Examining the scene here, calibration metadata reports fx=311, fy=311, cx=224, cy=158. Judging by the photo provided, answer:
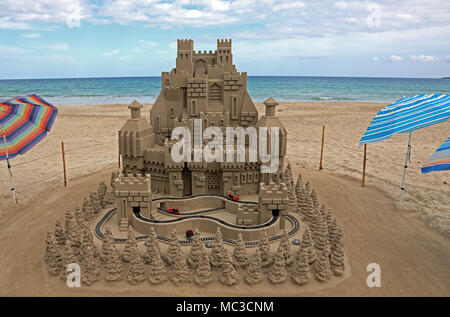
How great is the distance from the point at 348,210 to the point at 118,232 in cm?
1279

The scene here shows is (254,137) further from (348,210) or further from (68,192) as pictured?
(68,192)

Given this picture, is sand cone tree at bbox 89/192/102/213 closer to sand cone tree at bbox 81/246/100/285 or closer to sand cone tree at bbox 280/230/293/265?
sand cone tree at bbox 81/246/100/285

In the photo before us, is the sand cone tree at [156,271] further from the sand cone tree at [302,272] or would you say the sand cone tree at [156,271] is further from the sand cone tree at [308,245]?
the sand cone tree at [308,245]

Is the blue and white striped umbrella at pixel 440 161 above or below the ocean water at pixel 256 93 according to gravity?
below

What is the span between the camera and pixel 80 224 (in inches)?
563

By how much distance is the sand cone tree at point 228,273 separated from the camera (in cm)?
1138

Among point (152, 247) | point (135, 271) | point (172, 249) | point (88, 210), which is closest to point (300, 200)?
point (172, 249)

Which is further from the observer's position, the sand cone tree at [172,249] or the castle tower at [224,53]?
the castle tower at [224,53]

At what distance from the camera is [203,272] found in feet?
37.5

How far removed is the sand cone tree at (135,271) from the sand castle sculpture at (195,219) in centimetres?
4

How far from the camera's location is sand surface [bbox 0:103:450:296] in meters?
11.5

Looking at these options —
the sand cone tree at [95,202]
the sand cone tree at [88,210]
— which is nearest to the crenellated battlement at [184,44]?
the sand cone tree at [95,202]

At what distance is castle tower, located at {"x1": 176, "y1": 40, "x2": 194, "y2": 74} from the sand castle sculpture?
0.06 m

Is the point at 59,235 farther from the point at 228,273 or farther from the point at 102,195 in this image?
the point at 228,273
